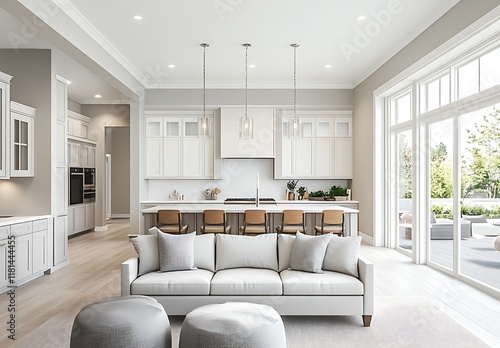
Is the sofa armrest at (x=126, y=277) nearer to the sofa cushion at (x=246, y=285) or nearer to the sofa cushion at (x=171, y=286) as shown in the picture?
the sofa cushion at (x=171, y=286)

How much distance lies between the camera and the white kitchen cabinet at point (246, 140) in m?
8.87

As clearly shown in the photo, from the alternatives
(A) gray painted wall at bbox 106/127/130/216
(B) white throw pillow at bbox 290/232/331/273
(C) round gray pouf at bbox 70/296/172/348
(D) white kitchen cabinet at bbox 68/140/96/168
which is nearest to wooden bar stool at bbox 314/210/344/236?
(B) white throw pillow at bbox 290/232/331/273

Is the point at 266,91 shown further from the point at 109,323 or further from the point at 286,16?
the point at 109,323

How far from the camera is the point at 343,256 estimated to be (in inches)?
154

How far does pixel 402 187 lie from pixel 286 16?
3.60 metres

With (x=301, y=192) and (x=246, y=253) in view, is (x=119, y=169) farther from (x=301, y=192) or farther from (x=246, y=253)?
(x=246, y=253)

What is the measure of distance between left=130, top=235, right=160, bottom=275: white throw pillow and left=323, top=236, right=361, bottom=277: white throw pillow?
169cm

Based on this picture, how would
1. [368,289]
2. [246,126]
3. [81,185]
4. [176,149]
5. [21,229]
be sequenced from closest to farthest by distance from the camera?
1. [368,289]
2. [21,229]
3. [246,126]
4. [176,149]
5. [81,185]

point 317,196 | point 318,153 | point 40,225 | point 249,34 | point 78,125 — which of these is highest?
point 249,34

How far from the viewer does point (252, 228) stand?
6242mm

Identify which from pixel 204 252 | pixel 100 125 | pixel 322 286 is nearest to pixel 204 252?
pixel 204 252

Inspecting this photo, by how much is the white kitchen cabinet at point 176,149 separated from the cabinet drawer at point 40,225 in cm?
341

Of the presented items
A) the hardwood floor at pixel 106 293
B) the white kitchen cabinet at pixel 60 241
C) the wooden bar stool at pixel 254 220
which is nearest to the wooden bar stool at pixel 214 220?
the wooden bar stool at pixel 254 220

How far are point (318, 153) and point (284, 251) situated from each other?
16.9 ft
